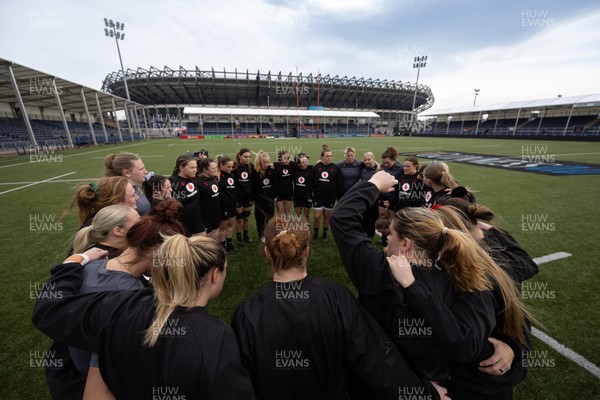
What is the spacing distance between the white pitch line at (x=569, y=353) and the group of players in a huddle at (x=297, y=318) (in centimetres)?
194

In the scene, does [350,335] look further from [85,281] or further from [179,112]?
[179,112]

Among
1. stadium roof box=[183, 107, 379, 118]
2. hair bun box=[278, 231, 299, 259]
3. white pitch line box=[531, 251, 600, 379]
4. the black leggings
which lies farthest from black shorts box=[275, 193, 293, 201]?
stadium roof box=[183, 107, 379, 118]

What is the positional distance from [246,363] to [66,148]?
37875 mm

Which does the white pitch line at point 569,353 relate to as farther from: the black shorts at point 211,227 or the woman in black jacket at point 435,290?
the black shorts at point 211,227

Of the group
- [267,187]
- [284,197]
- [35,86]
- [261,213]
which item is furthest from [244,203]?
[35,86]

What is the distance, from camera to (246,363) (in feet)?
4.68

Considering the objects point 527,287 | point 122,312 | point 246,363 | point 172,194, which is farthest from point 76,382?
point 527,287

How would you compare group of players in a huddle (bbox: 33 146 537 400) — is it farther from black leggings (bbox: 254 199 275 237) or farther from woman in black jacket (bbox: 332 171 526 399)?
black leggings (bbox: 254 199 275 237)

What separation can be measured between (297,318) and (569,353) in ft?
12.4

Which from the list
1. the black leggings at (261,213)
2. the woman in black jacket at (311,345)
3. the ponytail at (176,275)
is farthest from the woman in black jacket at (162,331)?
the black leggings at (261,213)

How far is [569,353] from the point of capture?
2930mm

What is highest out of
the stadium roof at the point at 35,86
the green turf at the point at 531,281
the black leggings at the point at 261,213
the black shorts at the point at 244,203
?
the stadium roof at the point at 35,86

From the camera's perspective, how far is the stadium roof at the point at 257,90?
6350 centimetres

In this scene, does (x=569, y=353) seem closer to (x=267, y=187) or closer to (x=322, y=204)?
(x=322, y=204)
